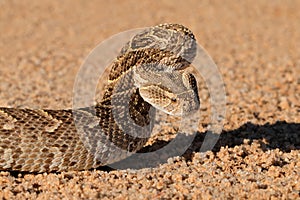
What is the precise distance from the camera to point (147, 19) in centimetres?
1877

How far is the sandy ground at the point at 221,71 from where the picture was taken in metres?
6.52

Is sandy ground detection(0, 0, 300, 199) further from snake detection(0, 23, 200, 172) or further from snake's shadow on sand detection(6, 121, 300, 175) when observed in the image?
snake detection(0, 23, 200, 172)

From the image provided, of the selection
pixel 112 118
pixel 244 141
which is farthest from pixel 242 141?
pixel 112 118

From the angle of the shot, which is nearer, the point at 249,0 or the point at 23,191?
the point at 23,191

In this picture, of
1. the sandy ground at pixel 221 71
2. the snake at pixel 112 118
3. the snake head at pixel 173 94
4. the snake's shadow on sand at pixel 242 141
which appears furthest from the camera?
the snake's shadow on sand at pixel 242 141

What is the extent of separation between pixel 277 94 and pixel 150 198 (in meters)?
5.50

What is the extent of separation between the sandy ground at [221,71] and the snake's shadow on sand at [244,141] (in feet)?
0.05

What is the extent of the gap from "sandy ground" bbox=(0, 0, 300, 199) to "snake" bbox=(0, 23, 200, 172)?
0.78 feet

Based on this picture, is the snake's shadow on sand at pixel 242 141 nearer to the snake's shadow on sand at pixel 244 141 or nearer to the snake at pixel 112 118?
the snake's shadow on sand at pixel 244 141

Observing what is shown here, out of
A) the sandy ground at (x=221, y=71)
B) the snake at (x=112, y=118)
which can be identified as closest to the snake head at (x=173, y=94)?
the snake at (x=112, y=118)

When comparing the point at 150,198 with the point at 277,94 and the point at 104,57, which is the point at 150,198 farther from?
the point at 104,57

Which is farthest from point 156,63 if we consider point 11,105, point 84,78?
point 84,78

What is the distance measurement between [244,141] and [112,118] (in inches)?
82.8

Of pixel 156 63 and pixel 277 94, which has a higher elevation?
pixel 156 63
